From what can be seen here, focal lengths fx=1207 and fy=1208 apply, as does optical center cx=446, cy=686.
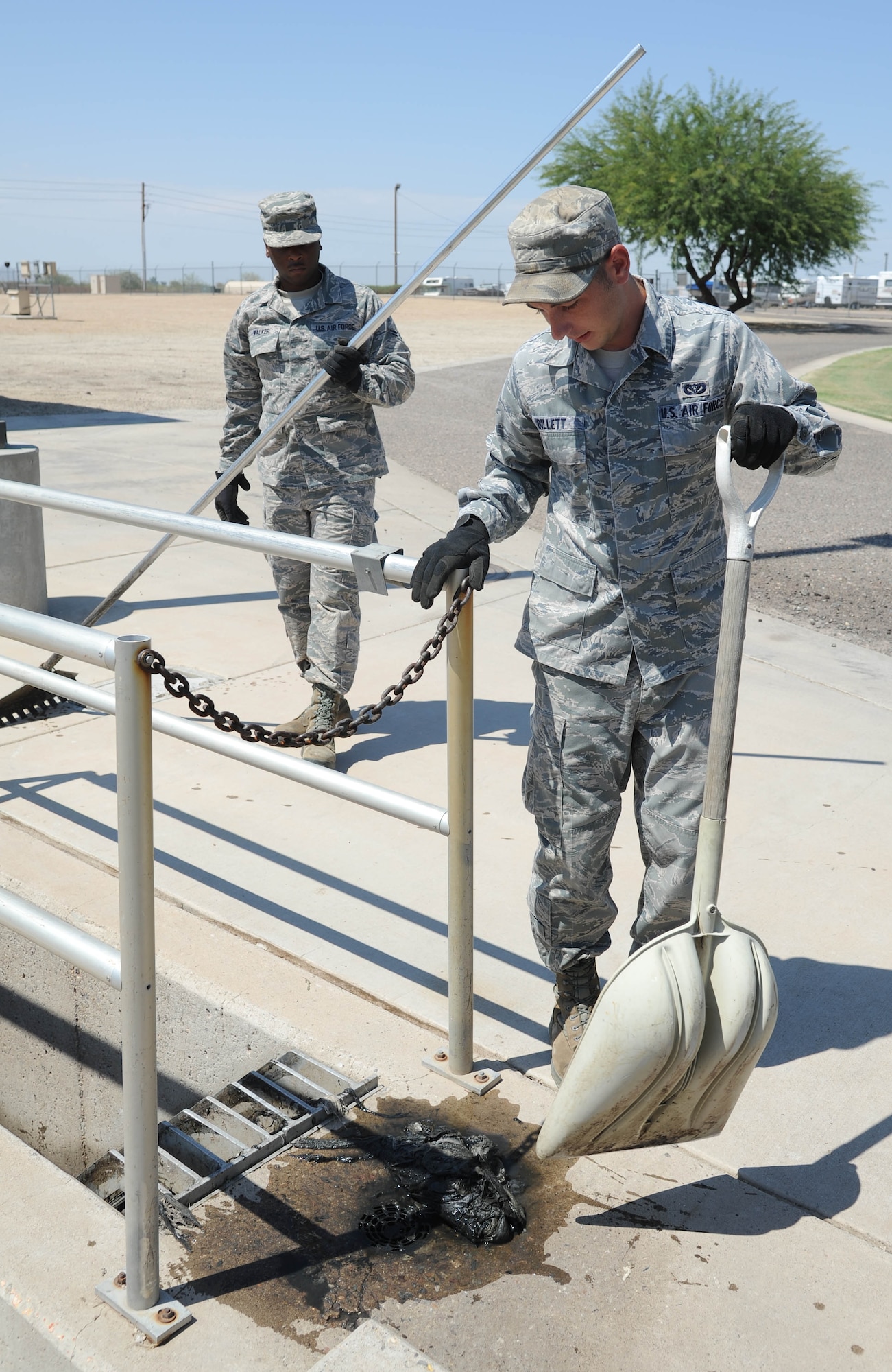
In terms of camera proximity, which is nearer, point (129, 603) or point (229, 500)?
point (229, 500)

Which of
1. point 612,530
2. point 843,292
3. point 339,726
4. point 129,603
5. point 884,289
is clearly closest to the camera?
point 339,726

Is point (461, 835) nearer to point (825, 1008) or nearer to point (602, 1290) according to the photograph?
point (602, 1290)

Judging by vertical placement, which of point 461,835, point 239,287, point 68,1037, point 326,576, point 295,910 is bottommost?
point 68,1037

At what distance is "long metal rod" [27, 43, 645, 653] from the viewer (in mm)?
3734

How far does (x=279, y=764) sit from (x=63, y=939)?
2.87ft

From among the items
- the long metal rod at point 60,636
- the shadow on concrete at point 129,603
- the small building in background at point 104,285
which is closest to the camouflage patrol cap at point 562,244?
the long metal rod at point 60,636

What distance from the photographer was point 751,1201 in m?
2.26

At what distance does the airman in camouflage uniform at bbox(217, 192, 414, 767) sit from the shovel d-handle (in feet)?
8.03

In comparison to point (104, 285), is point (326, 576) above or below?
below

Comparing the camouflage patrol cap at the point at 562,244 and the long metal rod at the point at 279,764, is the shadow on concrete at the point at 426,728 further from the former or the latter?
the camouflage patrol cap at the point at 562,244

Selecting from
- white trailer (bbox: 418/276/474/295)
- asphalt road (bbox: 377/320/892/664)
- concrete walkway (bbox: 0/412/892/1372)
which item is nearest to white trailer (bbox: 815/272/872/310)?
white trailer (bbox: 418/276/474/295)

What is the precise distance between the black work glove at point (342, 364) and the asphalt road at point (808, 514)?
333 cm

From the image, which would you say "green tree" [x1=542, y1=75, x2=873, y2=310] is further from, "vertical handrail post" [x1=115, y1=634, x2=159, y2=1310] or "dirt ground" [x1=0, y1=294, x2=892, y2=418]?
"vertical handrail post" [x1=115, y1=634, x2=159, y2=1310]

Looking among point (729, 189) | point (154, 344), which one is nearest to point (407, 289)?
point (154, 344)
